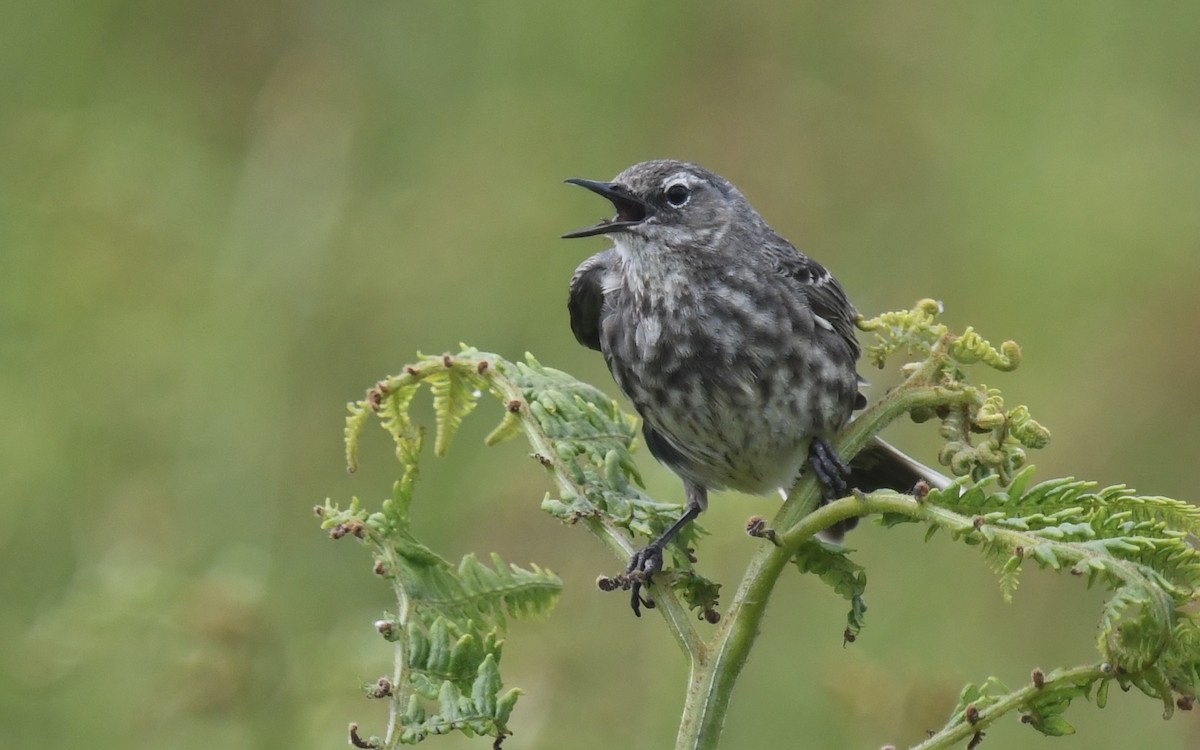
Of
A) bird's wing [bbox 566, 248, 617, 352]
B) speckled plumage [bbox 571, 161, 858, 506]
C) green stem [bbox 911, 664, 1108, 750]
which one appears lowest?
green stem [bbox 911, 664, 1108, 750]

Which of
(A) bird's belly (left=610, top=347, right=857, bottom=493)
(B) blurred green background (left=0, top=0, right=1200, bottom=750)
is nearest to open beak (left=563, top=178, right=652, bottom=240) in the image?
(A) bird's belly (left=610, top=347, right=857, bottom=493)

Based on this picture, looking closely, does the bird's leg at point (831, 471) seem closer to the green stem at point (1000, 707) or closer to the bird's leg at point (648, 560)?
the bird's leg at point (648, 560)

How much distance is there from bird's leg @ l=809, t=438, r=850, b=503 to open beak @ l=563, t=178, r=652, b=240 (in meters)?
0.94

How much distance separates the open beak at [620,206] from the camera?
15.2 feet

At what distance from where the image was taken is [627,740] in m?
4.43

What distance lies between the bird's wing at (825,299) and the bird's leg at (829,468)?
1.72 feet

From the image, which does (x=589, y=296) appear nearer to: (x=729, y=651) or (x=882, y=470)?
(x=882, y=470)

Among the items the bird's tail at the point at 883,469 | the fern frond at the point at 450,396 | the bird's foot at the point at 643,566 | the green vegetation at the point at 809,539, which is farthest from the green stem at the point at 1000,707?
the bird's tail at the point at 883,469

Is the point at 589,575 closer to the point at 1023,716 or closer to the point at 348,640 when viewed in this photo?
the point at 348,640

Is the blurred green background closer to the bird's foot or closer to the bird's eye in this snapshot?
the bird's foot

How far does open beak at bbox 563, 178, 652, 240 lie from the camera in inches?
182

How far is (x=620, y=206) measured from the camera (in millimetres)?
4918

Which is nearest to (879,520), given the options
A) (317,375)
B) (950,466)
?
(950,466)

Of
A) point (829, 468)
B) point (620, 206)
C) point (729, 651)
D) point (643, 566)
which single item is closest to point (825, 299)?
point (620, 206)
